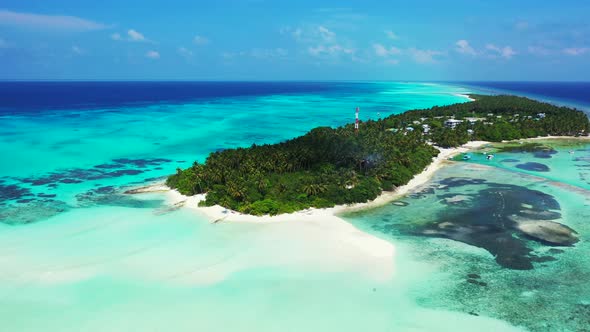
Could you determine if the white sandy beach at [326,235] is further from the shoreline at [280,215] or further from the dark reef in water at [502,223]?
the dark reef in water at [502,223]

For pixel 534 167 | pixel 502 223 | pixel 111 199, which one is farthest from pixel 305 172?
pixel 534 167

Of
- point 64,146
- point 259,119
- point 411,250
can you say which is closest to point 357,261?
point 411,250

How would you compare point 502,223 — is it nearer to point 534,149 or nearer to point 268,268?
point 268,268

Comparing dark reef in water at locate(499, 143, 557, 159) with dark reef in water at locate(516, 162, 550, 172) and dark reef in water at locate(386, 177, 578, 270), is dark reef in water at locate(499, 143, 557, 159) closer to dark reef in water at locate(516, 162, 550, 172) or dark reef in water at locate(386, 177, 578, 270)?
dark reef in water at locate(516, 162, 550, 172)

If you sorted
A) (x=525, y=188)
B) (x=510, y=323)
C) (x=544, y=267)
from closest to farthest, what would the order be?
(x=510, y=323) < (x=544, y=267) < (x=525, y=188)

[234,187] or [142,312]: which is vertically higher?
[234,187]

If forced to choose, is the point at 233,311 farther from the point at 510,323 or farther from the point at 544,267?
the point at 544,267
